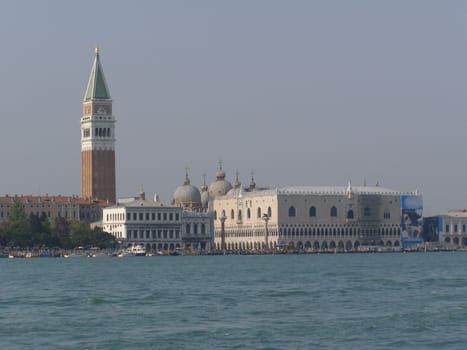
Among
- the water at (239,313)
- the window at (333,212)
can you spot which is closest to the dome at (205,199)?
the window at (333,212)

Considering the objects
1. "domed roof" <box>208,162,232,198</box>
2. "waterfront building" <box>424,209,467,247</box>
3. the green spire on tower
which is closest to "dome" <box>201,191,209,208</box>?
"domed roof" <box>208,162,232,198</box>

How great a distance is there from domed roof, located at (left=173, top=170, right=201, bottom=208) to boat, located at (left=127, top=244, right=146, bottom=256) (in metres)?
27.6

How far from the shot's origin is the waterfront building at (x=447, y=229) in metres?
147

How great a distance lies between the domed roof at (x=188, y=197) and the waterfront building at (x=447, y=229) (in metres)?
25.2

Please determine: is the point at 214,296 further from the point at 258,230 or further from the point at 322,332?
the point at 258,230

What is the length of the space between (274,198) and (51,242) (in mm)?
26335

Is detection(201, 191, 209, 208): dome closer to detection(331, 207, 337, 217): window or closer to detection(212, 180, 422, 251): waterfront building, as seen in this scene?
detection(212, 180, 422, 251): waterfront building

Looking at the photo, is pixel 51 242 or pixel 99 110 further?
pixel 99 110

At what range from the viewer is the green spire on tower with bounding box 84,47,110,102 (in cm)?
14700

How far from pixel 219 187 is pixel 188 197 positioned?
5.12m

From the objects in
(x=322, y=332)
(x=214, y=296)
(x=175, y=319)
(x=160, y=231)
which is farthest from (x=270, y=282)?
(x=160, y=231)

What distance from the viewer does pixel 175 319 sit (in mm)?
37562

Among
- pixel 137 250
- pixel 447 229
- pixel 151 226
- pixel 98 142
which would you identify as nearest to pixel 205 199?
pixel 98 142

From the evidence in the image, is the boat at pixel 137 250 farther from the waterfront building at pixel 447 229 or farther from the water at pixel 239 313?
the water at pixel 239 313
